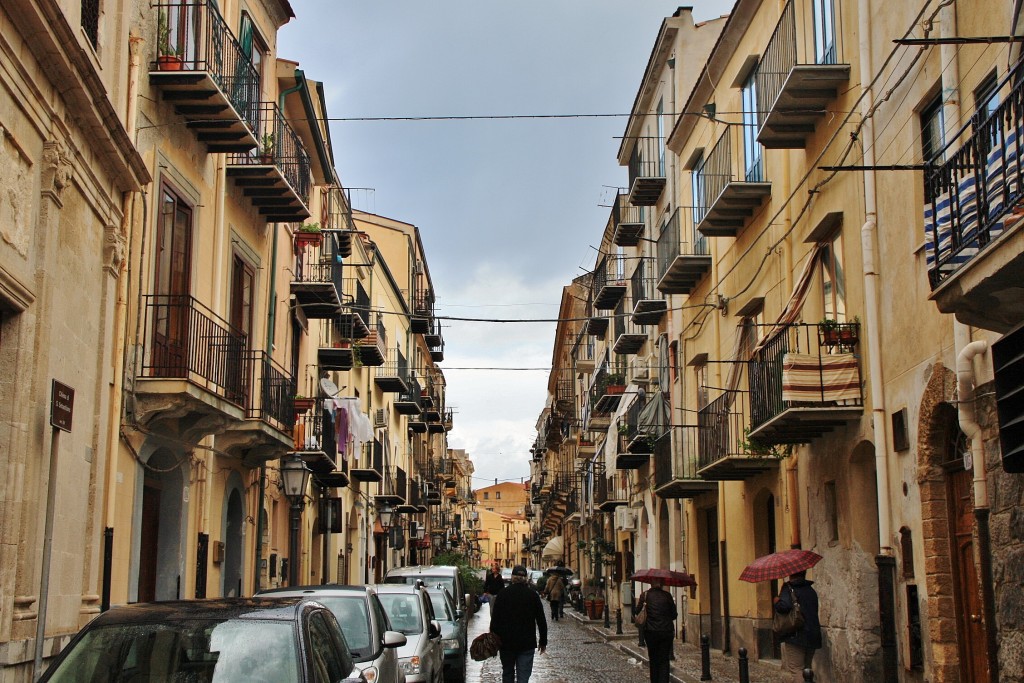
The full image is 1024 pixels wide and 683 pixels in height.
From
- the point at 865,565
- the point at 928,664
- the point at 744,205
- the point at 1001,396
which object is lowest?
the point at 928,664

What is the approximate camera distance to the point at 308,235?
23.5m

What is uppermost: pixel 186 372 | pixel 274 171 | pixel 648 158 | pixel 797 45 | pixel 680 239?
pixel 648 158

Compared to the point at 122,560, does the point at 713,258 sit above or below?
above

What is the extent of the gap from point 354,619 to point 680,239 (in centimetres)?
1575

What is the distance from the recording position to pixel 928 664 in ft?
43.4

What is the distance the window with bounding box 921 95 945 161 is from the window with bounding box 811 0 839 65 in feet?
9.61

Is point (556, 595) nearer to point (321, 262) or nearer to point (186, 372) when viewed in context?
point (321, 262)

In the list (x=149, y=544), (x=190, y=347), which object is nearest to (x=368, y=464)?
(x=149, y=544)

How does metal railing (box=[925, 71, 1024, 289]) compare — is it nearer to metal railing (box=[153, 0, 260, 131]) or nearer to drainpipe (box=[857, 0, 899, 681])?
drainpipe (box=[857, 0, 899, 681])

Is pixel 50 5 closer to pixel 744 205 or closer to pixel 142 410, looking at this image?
pixel 142 410

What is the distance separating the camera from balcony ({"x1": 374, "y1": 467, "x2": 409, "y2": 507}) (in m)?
39.7

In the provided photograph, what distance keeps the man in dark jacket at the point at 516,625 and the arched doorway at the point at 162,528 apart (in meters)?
5.06

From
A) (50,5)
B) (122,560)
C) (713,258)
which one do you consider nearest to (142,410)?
(122,560)

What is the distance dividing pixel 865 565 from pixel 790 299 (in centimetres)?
393
